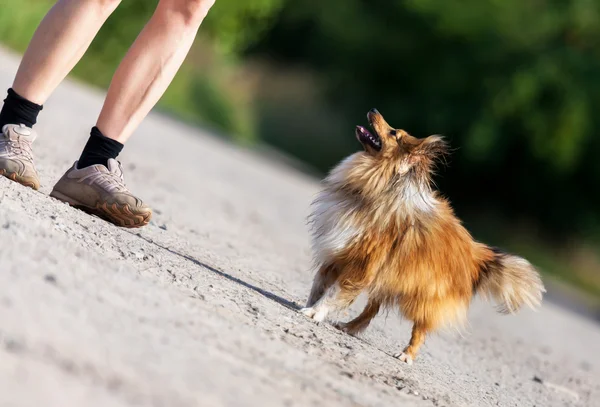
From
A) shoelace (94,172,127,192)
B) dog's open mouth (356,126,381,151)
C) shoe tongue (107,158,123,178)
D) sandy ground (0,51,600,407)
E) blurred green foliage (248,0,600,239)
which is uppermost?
blurred green foliage (248,0,600,239)

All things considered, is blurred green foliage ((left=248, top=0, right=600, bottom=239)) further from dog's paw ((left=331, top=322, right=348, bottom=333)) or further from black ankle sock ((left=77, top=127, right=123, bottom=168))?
black ankle sock ((left=77, top=127, right=123, bottom=168))

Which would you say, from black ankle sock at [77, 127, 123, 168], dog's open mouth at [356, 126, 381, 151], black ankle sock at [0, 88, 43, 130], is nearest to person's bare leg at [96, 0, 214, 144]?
black ankle sock at [77, 127, 123, 168]

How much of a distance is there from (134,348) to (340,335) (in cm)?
229

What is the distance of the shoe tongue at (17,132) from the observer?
5441mm

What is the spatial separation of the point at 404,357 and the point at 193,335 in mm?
2141

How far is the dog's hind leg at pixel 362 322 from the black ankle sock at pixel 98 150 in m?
1.60

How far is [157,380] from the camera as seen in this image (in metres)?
3.33

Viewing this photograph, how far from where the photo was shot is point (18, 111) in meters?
5.50

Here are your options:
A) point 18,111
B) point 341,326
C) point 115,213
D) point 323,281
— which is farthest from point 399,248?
point 18,111

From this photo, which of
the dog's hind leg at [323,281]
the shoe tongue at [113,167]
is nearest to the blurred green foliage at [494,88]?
the dog's hind leg at [323,281]

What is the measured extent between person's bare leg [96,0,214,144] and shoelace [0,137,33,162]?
382 millimetres

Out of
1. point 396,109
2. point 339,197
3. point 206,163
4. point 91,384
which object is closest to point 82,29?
point 339,197

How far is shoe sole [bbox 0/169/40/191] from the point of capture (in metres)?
5.38

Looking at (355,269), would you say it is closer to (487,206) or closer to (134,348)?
(134,348)
